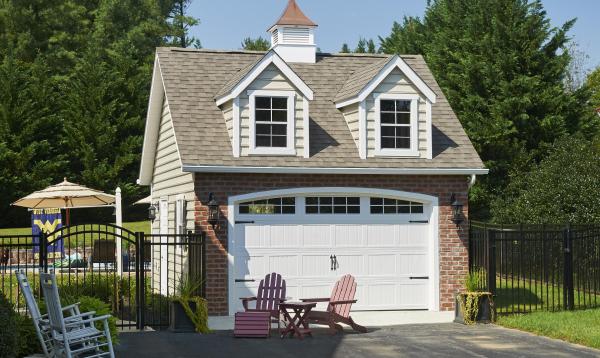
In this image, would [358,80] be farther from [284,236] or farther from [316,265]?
[316,265]

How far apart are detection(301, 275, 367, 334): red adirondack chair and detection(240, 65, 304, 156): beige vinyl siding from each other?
13.0ft

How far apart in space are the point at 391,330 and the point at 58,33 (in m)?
38.3

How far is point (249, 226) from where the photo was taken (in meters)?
20.5

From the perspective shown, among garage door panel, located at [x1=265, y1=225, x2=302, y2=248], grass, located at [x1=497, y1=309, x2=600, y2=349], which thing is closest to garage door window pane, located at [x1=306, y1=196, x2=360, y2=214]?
garage door panel, located at [x1=265, y1=225, x2=302, y2=248]

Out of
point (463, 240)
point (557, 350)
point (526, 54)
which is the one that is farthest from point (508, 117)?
point (557, 350)

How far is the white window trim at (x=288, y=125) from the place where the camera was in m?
20.6

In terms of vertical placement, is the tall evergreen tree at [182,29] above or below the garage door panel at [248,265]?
above

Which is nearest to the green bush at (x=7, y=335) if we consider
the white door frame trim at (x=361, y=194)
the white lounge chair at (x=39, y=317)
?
the white lounge chair at (x=39, y=317)

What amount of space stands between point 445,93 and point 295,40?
18.1 metres

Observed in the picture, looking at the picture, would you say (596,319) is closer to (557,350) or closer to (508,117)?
(557,350)

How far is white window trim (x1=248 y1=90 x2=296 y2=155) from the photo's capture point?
20.6 metres

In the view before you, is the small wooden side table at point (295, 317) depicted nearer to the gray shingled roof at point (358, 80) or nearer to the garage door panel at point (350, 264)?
Answer: the garage door panel at point (350, 264)

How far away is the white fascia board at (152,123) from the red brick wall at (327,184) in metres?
4.37

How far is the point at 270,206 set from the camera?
20859mm
